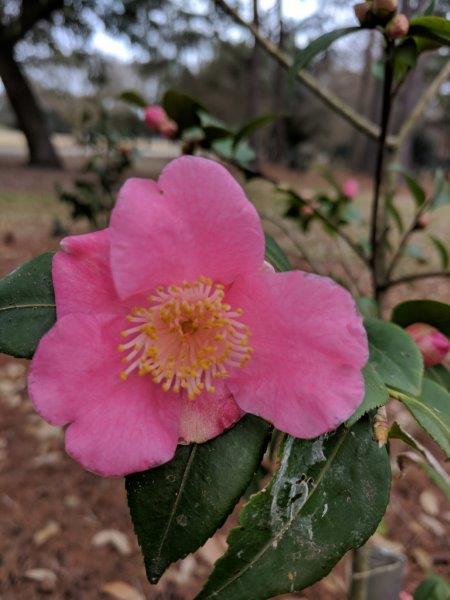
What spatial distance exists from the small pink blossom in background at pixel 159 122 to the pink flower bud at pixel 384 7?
1.82ft

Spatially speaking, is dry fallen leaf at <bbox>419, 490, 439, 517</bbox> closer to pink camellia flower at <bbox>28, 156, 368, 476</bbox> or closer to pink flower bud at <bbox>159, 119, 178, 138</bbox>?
pink flower bud at <bbox>159, 119, 178, 138</bbox>

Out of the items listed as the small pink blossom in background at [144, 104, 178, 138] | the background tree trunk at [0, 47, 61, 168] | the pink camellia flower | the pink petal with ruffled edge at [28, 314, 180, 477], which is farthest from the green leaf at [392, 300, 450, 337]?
the background tree trunk at [0, 47, 61, 168]

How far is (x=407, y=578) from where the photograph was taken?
1655mm

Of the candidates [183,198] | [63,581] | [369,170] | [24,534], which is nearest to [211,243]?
[183,198]

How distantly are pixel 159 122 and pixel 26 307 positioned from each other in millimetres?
834

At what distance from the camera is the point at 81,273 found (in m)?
0.44

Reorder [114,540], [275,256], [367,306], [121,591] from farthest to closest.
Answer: [114,540]
[121,591]
[367,306]
[275,256]

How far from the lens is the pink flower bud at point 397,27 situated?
60 cm

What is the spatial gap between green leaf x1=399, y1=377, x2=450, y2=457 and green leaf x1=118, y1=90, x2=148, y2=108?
3.00 ft

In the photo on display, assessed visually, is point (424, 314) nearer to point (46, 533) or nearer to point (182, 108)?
point (182, 108)

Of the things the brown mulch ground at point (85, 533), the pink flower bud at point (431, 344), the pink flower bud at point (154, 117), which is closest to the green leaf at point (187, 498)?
the pink flower bud at point (431, 344)

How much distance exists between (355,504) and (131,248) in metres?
0.27

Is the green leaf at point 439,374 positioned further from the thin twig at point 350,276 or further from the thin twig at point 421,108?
the thin twig at point 421,108

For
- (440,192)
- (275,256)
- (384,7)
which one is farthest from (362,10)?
(440,192)
